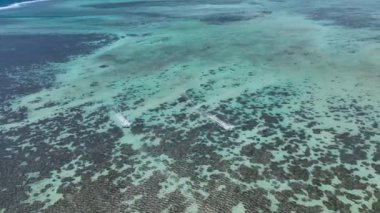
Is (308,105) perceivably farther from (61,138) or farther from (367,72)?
(61,138)

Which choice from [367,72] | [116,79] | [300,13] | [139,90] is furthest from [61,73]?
[300,13]

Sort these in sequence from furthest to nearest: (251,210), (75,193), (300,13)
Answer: (300,13), (75,193), (251,210)

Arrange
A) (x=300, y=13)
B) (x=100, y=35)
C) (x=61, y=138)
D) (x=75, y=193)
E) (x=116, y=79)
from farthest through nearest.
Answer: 1. (x=300, y=13)
2. (x=100, y=35)
3. (x=116, y=79)
4. (x=61, y=138)
5. (x=75, y=193)

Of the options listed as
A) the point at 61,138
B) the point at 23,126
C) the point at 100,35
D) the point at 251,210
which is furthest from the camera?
the point at 100,35

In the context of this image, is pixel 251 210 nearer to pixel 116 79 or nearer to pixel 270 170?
pixel 270 170

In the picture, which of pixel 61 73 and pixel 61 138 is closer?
pixel 61 138

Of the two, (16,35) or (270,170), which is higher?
(16,35)

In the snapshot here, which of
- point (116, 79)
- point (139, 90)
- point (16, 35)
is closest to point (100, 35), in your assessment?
point (16, 35)
